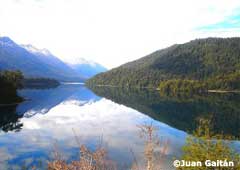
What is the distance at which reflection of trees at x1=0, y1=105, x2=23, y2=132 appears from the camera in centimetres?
7681

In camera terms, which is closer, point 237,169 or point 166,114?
point 237,169

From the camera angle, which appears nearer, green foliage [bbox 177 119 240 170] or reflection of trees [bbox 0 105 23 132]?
green foliage [bbox 177 119 240 170]

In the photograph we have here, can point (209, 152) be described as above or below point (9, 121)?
above

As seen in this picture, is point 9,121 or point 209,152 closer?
point 209,152

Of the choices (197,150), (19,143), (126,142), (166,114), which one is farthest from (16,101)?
(197,150)

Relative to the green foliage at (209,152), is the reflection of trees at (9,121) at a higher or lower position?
lower

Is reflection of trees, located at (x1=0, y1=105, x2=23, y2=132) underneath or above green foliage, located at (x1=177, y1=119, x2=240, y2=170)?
underneath

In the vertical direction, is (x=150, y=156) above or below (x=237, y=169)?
above

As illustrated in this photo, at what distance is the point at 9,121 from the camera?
288 ft

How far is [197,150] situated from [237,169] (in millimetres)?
3216

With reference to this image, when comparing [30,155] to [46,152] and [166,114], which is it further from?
[166,114]

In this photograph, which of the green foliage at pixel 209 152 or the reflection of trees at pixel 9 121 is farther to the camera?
the reflection of trees at pixel 9 121

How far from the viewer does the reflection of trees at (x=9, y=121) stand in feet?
252

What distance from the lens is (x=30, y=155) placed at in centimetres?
4809
